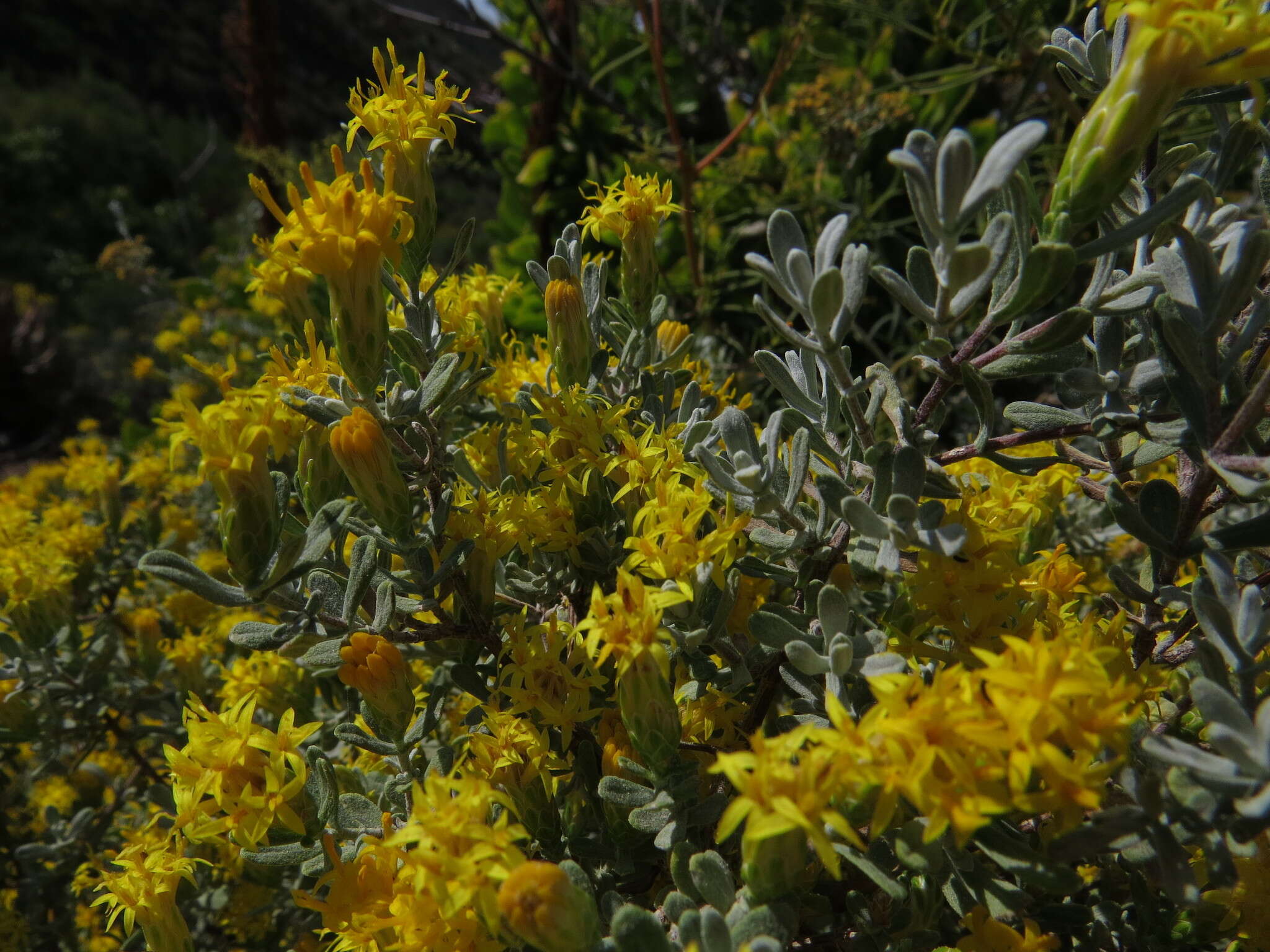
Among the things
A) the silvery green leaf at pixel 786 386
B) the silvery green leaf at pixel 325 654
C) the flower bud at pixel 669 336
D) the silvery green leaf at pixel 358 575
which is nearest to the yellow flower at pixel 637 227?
the flower bud at pixel 669 336

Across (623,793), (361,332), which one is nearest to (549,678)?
(623,793)

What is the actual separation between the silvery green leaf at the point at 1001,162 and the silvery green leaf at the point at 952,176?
0.01 m

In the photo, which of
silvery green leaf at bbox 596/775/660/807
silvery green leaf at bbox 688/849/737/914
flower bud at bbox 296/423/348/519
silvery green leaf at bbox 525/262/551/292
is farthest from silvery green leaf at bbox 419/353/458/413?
silvery green leaf at bbox 688/849/737/914

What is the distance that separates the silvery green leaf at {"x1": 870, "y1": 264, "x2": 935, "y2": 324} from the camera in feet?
2.69

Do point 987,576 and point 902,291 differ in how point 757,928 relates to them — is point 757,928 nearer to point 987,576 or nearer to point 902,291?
point 987,576

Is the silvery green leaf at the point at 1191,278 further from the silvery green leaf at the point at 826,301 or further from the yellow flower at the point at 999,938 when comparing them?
the yellow flower at the point at 999,938

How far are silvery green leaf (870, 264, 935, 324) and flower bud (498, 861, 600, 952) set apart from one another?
67cm

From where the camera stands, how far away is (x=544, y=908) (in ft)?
2.42

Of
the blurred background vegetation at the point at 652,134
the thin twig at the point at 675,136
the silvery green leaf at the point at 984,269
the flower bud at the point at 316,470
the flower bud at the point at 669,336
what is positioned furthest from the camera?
the blurred background vegetation at the point at 652,134

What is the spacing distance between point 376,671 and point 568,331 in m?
0.56

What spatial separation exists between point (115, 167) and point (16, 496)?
14.3 m

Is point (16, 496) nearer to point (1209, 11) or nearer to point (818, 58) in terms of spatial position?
point (1209, 11)

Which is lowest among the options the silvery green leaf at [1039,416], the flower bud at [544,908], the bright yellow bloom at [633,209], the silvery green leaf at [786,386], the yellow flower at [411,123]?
the flower bud at [544,908]

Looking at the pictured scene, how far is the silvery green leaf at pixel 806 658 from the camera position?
86cm
